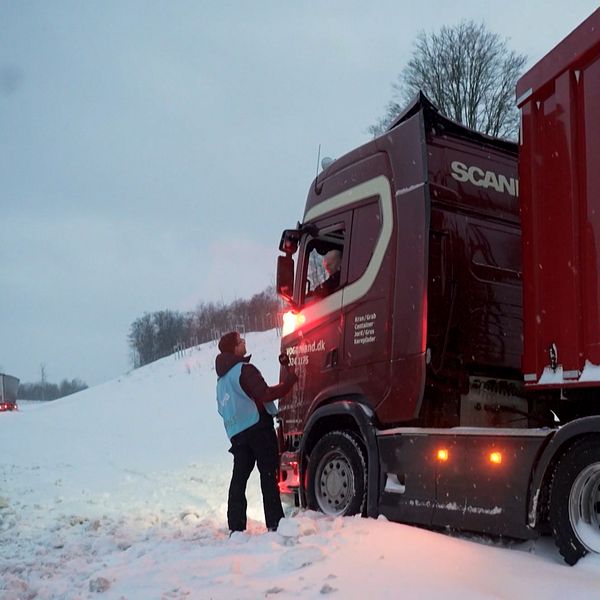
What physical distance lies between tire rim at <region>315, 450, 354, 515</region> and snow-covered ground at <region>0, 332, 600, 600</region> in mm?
287

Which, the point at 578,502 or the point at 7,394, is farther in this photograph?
the point at 7,394

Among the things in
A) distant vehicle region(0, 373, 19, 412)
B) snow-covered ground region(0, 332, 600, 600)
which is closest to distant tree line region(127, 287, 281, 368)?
distant vehicle region(0, 373, 19, 412)

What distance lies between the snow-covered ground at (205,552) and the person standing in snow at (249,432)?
0.31 m

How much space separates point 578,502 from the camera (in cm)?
430

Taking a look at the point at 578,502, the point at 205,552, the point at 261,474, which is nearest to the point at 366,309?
the point at 261,474

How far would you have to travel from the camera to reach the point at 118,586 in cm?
443

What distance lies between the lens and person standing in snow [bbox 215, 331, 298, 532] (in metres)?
6.54

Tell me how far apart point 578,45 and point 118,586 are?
4.29 m

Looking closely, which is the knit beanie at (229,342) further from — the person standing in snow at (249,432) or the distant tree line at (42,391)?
the distant tree line at (42,391)

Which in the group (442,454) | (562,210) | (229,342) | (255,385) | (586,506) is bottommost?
(586,506)

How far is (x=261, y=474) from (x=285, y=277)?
6.74ft

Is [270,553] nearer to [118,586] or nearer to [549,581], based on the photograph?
[118,586]

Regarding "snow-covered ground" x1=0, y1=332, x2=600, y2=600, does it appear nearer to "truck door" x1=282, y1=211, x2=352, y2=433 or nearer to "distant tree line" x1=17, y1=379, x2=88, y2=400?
"truck door" x1=282, y1=211, x2=352, y2=433

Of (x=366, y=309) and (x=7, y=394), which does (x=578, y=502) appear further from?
(x=7, y=394)
